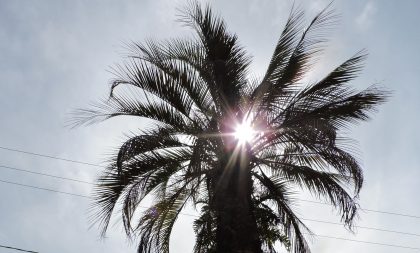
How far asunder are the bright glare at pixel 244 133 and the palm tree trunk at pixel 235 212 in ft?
1.75

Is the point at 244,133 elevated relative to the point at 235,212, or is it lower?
elevated

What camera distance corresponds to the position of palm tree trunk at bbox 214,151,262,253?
7.06m

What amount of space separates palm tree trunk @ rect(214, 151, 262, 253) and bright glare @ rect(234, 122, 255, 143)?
1.75ft

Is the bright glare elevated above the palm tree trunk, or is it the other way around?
the bright glare

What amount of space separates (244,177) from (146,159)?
212 cm

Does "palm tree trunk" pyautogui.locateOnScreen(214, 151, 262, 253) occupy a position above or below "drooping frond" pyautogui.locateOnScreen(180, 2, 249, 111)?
below

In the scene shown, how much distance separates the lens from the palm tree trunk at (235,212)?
23.2ft

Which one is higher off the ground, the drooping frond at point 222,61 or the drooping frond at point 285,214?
the drooping frond at point 222,61

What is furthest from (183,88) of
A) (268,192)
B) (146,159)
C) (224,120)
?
(268,192)

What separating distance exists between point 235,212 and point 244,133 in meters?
1.79

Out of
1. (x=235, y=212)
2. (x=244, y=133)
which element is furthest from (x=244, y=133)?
(x=235, y=212)

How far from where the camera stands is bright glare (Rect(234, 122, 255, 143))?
28.0ft

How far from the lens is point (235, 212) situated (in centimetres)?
740

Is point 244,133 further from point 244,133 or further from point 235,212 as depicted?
point 235,212
